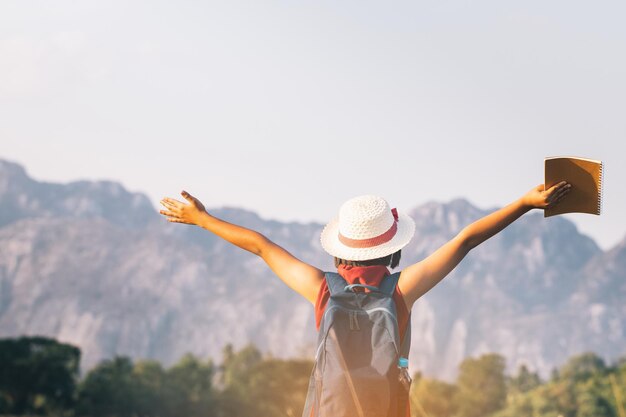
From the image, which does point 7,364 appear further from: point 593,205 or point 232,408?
point 593,205

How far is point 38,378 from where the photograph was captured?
8588cm

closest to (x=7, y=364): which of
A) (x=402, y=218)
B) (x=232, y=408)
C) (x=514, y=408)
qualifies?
(x=232, y=408)

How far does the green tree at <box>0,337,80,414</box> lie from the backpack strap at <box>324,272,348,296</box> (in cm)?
8055

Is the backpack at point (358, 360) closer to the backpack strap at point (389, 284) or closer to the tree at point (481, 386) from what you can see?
the backpack strap at point (389, 284)

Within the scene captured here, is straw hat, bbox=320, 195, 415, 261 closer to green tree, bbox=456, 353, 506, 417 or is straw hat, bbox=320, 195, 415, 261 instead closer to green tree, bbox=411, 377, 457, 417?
green tree, bbox=411, 377, 457, 417

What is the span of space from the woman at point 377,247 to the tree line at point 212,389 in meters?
54.7

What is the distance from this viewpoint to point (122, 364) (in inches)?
4021

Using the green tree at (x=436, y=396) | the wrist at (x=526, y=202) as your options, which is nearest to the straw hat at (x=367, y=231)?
the wrist at (x=526, y=202)

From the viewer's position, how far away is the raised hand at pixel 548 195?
5559 mm

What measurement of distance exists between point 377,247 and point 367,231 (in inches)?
4.7

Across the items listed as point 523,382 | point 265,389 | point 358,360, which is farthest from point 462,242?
point 523,382

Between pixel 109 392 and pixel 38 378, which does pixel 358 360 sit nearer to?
pixel 38 378

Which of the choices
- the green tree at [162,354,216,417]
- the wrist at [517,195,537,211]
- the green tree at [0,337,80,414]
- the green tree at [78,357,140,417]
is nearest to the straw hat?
the wrist at [517,195,537,211]

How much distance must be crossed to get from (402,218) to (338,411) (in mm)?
1359
